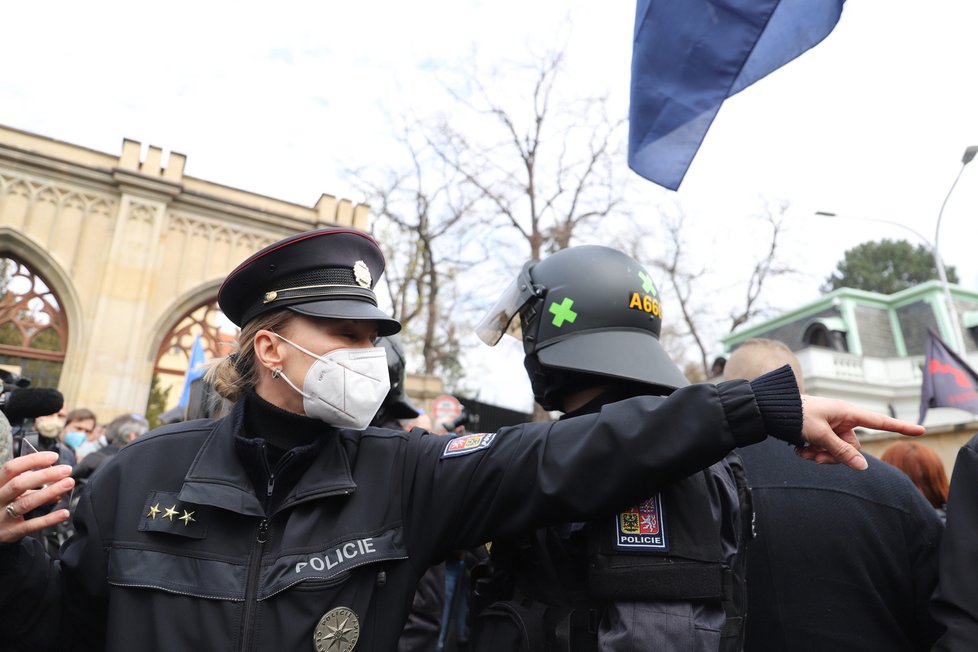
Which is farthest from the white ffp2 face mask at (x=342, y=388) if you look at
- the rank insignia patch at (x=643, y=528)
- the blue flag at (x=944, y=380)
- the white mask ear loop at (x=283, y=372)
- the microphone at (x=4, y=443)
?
the blue flag at (x=944, y=380)

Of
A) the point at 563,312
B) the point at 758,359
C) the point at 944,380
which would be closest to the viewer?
the point at 563,312

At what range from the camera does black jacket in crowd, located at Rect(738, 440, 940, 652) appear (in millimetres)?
1916

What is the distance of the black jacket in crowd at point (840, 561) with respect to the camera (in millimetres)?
1916

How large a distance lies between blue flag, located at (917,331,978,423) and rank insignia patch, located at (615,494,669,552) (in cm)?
823

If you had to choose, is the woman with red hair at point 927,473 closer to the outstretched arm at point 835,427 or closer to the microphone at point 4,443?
the outstretched arm at point 835,427

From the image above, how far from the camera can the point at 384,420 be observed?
402 centimetres

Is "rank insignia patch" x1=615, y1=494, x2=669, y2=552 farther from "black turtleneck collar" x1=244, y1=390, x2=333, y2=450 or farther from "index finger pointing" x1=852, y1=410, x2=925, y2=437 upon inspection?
"black turtleneck collar" x1=244, y1=390, x2=333, y2=450

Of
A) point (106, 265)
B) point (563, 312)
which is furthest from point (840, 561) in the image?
point (106, 265)

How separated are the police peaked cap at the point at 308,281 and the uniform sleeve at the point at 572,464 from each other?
0.50 metres

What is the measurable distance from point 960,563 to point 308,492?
158 centimetres

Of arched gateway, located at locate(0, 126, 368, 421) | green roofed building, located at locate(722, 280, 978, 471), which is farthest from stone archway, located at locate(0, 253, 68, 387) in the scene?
green roofed building, located at locate(722, 280, 978, 471)

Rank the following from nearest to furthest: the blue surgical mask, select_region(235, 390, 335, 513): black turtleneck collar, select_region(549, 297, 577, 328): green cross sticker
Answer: select_region(235, 390, 335, 513): black turtleneck collar
select_region(549, 297, 577, 328): green cross sticker
the blue surgical mask

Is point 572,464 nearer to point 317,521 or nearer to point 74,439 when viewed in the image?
point 317,521

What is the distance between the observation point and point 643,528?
1.55 metres
